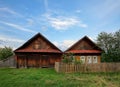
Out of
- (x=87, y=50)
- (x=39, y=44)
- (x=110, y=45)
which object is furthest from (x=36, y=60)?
(x=110, y=45)

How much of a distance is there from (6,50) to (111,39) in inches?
1349

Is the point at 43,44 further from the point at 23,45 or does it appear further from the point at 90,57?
the point at 90,57

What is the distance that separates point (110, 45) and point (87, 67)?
61.3ft

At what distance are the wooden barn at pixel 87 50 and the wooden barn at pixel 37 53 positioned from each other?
344cm

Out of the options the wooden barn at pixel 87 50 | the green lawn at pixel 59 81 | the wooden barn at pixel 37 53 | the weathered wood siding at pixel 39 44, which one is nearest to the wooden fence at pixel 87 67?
the green lawn at pixel 59 81

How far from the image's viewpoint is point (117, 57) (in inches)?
1638

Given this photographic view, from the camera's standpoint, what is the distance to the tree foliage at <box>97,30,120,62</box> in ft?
139

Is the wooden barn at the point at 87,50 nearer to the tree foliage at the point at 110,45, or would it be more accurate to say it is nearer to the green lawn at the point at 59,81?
the tree foliage at the point at 110,45

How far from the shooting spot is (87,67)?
89.8 feet

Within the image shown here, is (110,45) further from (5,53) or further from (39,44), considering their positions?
(5,53)

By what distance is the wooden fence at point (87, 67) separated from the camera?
87.9ft

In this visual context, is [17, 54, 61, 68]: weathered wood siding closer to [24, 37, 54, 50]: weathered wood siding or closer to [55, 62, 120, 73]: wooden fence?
[24, 37, 54, 50]: weathered wood siding

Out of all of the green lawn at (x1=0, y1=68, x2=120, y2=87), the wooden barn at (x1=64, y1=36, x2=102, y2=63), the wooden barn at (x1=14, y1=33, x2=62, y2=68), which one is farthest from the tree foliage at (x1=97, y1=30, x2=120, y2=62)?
the green lawn at (x1=0, y1=68, x2=120, y2=87)

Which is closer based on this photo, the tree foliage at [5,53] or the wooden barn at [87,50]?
the wooden barn at [87,50]
